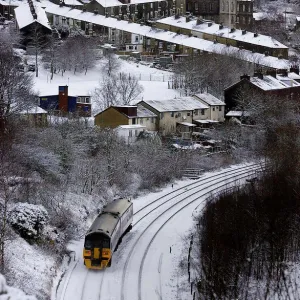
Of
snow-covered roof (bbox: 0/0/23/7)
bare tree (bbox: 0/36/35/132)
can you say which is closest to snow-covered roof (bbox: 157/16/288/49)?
snow-covered roof (bbox: 0/0/23/7)

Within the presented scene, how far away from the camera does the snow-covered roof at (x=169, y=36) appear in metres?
58.8

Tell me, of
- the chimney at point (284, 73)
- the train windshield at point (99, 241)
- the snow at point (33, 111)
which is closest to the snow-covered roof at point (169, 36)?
the chimney at point (284, 73)

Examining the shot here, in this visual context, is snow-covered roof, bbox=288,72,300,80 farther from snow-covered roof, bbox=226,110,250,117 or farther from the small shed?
the small shed

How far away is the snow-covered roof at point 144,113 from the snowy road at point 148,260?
956 cm

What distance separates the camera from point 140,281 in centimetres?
1903

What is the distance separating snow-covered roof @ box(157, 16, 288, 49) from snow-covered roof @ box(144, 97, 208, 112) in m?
20.3

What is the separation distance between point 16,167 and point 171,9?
209 feet

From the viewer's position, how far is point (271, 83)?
1933 inches

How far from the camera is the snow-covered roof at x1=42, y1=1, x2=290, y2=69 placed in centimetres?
5875

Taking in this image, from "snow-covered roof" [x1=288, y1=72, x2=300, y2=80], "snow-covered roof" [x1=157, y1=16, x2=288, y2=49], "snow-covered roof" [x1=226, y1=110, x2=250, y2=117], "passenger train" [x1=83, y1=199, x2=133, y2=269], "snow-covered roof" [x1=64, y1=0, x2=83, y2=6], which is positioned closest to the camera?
"passenger train" [x1=83, y1=199, x2=133, y2=269]

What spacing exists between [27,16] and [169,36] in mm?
12801

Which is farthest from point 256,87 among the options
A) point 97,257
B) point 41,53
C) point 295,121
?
point 97,257

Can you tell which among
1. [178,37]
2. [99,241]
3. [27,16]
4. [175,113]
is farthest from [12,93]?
[178,37]

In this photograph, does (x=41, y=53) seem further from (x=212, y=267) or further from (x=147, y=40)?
(x=212, y=267)
